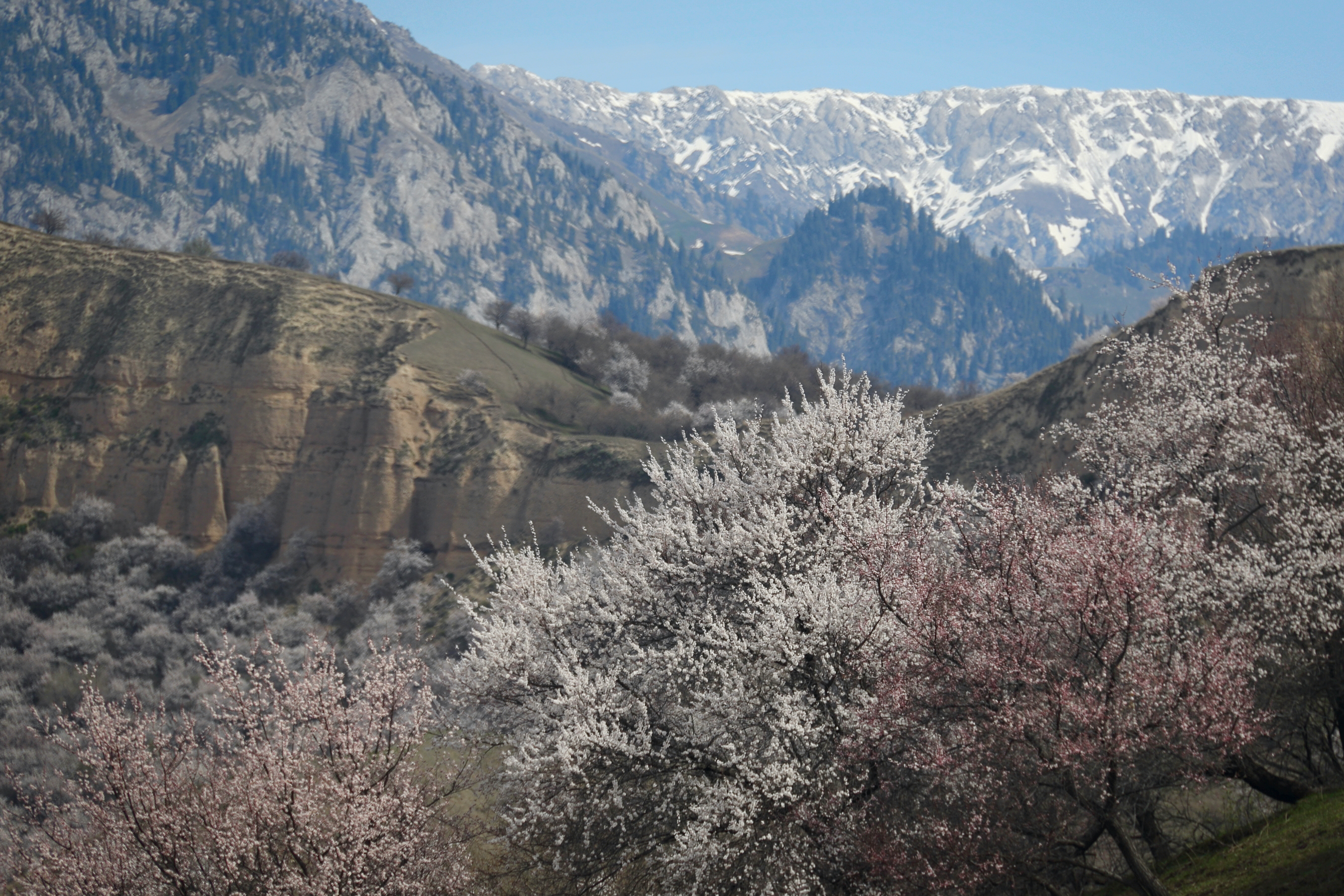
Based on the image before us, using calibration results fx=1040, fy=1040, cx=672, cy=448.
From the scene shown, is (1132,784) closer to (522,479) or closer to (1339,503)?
(1339,503)

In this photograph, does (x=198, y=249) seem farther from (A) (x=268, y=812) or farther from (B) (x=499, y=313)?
(A) (x=268, y=812)

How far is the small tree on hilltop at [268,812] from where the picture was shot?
53.9ft

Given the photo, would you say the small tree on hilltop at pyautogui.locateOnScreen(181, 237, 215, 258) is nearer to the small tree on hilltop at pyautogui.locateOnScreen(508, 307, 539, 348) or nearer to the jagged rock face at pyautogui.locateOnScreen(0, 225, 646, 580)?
the jagged rock face at pyautogui.locateOnScreen(0, 225, 646, 580)

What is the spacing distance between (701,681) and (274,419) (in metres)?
60.0

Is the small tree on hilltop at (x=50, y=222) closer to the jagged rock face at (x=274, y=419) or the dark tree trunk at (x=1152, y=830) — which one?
the jagged rock face at (x=274, y=419)

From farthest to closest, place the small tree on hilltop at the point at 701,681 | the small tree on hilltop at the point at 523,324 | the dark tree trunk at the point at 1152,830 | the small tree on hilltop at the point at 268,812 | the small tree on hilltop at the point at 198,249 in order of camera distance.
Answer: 1. the small tree on hilltop at the point at 523,324
2. the small tree on hilltop at the point at 198,249
3. the small tree on hilltop at the point at 701,681
4. the small tree on hilltop at the point at 268,812
5. the dark tree trunk at the point at 1152,830

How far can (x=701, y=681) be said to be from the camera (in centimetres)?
1923

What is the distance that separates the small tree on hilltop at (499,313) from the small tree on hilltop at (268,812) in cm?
9176

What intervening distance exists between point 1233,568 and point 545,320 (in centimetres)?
9392

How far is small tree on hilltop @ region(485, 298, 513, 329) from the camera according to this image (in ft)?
362

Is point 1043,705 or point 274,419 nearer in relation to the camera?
point 1043,705

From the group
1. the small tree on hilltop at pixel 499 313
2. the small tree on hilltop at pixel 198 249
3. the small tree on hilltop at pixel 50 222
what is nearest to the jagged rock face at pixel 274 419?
the small tree on hilltop at pixel 198 249

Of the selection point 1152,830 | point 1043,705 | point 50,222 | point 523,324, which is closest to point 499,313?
point 523,324

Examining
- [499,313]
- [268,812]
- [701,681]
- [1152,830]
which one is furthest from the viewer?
[499,313]
